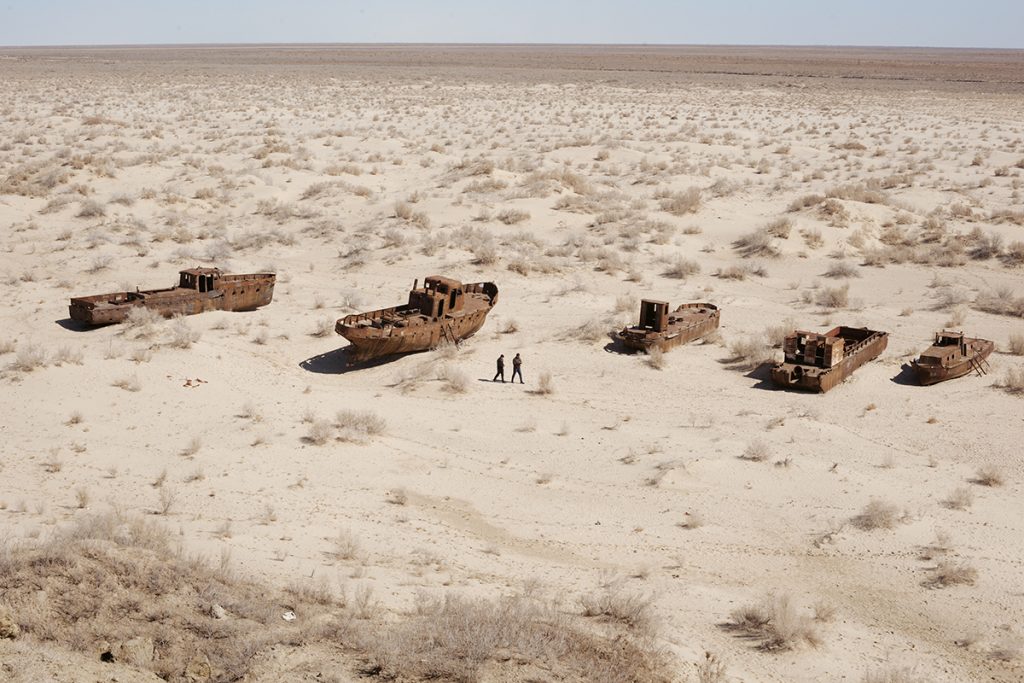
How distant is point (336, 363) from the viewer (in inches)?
780

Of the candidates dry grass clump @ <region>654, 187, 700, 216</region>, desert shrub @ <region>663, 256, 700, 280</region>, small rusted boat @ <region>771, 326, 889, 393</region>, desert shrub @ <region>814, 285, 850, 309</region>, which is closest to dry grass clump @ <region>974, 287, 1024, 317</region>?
desert shrub @ <region>814, 285, 850, 309</region>

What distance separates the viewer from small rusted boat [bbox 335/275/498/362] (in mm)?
19219

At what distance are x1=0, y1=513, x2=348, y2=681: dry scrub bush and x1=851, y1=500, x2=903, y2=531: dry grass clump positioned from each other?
721cm

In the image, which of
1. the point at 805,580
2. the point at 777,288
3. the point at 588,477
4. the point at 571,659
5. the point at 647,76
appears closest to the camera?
the point at 571,659

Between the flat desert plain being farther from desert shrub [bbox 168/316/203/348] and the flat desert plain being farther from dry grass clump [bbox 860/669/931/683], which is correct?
desert shrub [bbox 168/316/203/348]

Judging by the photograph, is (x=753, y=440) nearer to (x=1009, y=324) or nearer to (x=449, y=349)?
(x=449, y=349)

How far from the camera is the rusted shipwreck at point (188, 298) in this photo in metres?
20.6

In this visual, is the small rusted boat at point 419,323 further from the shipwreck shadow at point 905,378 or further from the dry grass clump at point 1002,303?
the dry grass clump at point 1002,303

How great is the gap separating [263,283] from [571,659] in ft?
52.1

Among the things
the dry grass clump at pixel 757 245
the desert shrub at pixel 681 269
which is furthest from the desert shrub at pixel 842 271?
the desert shrub at pixel 681 269

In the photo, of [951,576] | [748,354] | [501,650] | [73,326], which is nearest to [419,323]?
[748,354]

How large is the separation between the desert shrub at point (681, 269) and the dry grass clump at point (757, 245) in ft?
7.53

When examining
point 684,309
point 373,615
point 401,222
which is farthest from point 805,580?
point 401,222

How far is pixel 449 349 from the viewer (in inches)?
795
